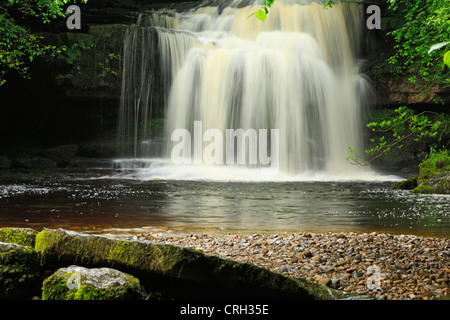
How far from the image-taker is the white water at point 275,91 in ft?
69.6

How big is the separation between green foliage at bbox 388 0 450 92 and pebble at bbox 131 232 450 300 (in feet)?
7.01

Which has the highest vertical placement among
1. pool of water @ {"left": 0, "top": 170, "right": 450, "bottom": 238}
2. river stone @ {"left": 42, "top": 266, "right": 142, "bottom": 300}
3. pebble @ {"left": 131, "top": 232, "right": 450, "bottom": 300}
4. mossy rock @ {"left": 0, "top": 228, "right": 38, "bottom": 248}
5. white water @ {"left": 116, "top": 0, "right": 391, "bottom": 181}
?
white water @ {"left": 116, "top": 0, "right": 391, "bottom": 181}

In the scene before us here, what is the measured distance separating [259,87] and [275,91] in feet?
2.63

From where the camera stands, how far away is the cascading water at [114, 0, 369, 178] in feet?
69.7

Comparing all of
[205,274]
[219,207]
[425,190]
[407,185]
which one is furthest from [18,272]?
[407,185]

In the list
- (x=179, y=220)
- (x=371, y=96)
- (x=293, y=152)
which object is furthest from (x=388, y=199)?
(x=371, y=96)

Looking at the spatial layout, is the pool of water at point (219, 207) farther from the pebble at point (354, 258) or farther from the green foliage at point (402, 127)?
the pebble at point (354, 258)

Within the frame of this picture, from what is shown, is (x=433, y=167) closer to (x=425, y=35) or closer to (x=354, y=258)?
(x=425, y=35)

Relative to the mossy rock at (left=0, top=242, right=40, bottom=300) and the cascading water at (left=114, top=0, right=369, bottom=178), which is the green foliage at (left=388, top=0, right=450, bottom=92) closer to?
the cascading water at (left=114, top=0, right=369, bottom=178)

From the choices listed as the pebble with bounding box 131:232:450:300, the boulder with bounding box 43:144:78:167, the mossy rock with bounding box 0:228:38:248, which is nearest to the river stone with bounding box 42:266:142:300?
the mossy rock with bounding box 0:228:38:248

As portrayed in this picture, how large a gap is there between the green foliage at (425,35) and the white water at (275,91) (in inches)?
114

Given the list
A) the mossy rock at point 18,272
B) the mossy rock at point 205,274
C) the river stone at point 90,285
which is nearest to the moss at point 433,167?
the mossy rock at point 205,274

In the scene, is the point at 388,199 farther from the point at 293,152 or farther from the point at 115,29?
the point at 115,29

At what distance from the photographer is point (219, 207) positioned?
412 inches
